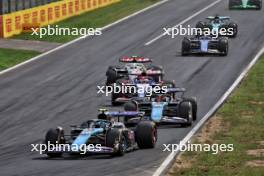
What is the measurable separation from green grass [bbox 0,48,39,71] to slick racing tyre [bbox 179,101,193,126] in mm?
19157

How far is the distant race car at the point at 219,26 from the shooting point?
5512 centimetres

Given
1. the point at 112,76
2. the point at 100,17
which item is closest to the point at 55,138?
the point at 112,76

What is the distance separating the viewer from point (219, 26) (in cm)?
5547

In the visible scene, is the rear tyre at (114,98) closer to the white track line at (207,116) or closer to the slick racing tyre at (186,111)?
the white track line at (207,116)

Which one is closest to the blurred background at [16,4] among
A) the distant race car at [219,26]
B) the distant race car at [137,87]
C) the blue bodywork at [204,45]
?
the distant race car at [219,26]

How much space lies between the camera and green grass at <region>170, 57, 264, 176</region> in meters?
22.2

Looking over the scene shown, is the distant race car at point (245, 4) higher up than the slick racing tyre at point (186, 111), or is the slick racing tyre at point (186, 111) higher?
the distant race car at point (245, 4)

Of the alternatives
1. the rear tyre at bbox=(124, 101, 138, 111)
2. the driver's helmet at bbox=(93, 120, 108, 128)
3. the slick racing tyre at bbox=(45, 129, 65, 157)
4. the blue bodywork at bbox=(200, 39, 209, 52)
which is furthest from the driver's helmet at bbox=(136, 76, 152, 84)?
the blue bodywork at bbox=(200, 39, 209, 52)

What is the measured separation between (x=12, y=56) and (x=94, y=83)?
1045 centimetres

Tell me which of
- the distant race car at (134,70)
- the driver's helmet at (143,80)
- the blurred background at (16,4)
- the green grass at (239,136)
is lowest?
the green grass at (239,136)

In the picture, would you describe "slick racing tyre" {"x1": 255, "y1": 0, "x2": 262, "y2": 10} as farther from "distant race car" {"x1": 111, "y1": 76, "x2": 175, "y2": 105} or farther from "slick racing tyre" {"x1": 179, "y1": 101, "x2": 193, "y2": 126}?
"slick racing tyre" {"x1": 179, "y1": 101, "x2": 193, "y2": 126}

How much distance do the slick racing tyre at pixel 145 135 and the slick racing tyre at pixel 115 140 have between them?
1.06m

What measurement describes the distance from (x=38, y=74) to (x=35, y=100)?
8179 mm

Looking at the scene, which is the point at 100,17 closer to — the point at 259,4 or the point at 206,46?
the point at 259,4
